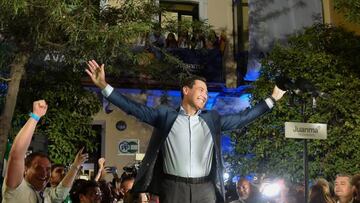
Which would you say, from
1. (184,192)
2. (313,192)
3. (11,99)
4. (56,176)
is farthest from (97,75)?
(313,192)

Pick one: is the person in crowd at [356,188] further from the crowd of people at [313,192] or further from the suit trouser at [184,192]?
the suit trouser at [184,192]

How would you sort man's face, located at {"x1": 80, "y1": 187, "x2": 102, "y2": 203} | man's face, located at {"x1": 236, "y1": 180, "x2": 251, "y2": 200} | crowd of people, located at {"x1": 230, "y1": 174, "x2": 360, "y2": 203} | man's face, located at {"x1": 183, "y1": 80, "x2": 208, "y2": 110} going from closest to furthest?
man's face, located at {"x1": 183, "y1": 80, "x2": 208, "y2": 110}
man's face, located at {"x1": 80, "y1": 187, "x2": 102, "y2": 203}
crowd of people, located at {"x1": 230, "y1": 174, "x2": 360, "y2": 203}
man's face, located at {"x1": 236, "y1": 180, "x2": 251, "y2": 200}

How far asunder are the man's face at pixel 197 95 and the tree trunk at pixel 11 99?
136 inches

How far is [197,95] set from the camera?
391 centimetres

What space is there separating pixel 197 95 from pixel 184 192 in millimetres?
704

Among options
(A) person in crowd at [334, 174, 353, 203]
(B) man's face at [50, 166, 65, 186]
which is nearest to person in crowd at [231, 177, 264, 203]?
(A) person in crowd at [334, 174, 353, 203]

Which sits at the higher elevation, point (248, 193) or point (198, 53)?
point (198, 53)

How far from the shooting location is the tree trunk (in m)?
6.76

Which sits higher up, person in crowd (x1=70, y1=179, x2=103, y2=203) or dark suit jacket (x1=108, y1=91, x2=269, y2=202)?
dark suit jacket (x1=108, y1=91, x2=269, y2=202)

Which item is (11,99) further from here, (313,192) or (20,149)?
(313,192)

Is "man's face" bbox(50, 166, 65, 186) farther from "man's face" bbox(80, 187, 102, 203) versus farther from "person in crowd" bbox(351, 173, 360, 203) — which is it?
"person in crowd" bbox(351, 173, 360, 203)

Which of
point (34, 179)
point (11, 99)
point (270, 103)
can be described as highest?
point (11, 99)

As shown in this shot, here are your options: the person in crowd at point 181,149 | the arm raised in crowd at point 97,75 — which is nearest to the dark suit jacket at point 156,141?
the person in crowd at point 181,149

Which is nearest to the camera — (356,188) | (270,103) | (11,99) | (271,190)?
(270,103)
